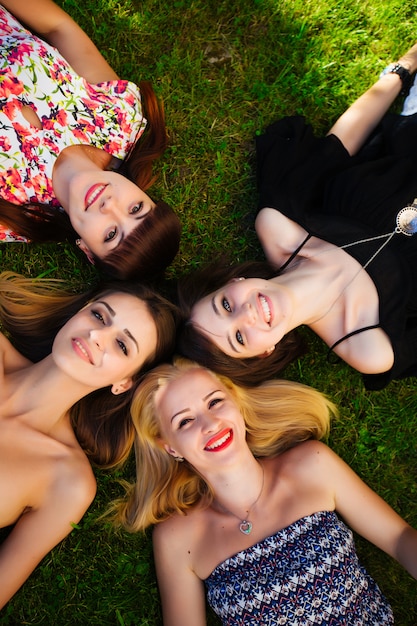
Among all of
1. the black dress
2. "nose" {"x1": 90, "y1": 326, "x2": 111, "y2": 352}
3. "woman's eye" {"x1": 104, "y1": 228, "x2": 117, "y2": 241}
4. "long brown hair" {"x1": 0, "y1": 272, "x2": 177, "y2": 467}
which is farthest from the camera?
"long brown hair" {"x1": 0, "y1": 272, "x2": 177, "y2": 467}

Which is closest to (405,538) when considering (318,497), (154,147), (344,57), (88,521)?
(318,497)

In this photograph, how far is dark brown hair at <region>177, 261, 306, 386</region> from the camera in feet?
12.8

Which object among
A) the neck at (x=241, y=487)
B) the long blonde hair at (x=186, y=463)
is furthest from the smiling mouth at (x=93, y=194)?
the neck at (x=241, y=487)

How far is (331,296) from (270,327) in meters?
0.73

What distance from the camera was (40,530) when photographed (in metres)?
3.95

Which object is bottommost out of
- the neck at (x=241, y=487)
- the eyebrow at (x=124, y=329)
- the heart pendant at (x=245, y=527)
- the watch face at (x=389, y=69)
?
the heart pendant at (x=245, y=527)

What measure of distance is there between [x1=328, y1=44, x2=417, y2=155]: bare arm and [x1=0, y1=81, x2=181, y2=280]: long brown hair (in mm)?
1488

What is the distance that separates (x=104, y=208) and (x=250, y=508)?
2460 mm

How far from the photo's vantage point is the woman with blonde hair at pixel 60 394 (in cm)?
369

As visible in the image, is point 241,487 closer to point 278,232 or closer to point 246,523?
point 246,523

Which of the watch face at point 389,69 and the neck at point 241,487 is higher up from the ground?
the watch face at point 389,69

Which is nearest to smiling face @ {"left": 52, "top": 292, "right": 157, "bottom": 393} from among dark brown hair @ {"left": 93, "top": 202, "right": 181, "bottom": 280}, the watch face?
dark brown hair @ {"left": 93, "top": 202, "right": 181, "bottom": 280}

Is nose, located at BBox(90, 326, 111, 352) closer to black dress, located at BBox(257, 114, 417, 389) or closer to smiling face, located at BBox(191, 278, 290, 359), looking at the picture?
smiling face, located at BBox(191, 278, 290, 359)

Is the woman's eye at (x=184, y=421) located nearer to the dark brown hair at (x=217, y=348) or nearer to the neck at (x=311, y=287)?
the dark brown hair at (x=217, y=348)
